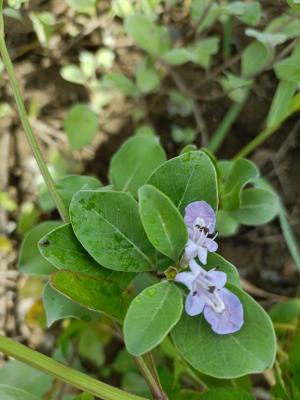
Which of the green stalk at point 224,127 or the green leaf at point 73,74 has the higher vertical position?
the green leaf at point 73,74

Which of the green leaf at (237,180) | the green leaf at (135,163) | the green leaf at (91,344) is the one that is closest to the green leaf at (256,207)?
the green leaf at (237,180)

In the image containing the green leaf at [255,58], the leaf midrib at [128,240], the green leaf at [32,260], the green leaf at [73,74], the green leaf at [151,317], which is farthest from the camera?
the green leaf at [73,74]

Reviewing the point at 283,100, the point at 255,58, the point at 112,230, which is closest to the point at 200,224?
the point at 112,230

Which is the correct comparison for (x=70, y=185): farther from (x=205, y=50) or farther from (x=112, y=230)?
(x=205, y=50)

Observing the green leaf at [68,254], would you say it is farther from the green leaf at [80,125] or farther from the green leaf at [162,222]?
the green leaf at [80,125]

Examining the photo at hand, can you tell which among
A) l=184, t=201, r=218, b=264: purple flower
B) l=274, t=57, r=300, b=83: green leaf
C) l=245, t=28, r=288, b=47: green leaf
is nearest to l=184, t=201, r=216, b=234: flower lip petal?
l=184, t=201, r=218, b=264: purple flower

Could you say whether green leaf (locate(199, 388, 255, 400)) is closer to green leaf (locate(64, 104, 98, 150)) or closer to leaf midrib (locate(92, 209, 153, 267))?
leaf midrib (locate(92, 209, 153, 267))

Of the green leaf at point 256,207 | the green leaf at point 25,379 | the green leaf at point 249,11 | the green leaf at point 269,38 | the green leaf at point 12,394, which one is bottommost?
the green leaf at point 25,379
